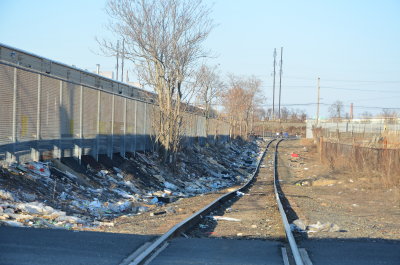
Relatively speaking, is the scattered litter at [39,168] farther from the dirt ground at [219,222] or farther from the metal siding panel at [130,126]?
the metal siding panel at [130,126]

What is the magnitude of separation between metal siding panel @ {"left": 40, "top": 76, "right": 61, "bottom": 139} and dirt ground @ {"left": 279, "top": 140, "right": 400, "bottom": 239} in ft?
26.5

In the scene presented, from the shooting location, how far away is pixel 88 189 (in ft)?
Answer: 52.1

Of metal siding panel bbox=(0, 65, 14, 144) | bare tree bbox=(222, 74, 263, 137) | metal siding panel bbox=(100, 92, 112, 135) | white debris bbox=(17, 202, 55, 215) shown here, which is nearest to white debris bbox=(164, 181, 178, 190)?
metal siding panel bbox=(100, 92, 112, 135)

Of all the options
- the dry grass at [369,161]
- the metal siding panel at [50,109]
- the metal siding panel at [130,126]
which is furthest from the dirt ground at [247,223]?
the metal siding panel at [130,126]

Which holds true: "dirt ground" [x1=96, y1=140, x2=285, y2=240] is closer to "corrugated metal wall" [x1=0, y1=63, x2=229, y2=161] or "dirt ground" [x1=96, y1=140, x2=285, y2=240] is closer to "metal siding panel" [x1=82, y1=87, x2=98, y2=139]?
"corrugated metal wall" [x1=0, y1=63, x2=229, y2=161]

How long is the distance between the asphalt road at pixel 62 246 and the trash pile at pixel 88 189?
1321 mm

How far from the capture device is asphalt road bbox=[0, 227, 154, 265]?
6762 millimetres

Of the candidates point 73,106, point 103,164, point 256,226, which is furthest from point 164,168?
point 256,226

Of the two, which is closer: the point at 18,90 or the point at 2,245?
the point at 2,245

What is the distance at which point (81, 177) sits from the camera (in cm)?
1684

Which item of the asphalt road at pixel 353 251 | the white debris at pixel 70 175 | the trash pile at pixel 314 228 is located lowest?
the trash pile at pixel 314 228

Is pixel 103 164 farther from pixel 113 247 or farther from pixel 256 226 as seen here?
pixel 113 247

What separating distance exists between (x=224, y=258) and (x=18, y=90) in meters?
9.21

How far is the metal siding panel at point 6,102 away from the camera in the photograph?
13469mm
